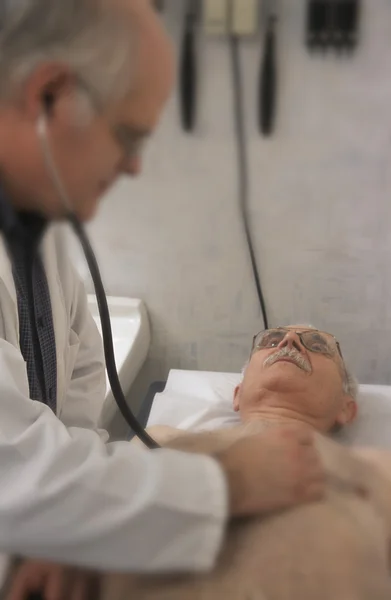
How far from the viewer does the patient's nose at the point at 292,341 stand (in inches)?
39.6

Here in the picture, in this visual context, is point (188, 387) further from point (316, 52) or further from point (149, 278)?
point (316, 52)

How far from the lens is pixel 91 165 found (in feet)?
1.36

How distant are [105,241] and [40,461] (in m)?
0.21

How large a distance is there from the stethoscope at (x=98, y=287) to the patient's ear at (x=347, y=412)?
0.32 metres

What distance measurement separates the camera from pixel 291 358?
41.2 inches

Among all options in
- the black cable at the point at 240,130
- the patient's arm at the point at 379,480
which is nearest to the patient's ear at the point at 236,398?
the black cable at the point at 240,130

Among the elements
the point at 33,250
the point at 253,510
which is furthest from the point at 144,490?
the point at 33,250

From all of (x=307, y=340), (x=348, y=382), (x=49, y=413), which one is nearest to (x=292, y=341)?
(x=307, y=340)

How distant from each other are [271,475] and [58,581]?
0.19 metres

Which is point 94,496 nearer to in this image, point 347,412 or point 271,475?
point 271,475

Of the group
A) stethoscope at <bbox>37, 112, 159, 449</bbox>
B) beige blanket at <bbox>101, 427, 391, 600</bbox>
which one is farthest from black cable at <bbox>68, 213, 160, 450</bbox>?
beige blanket at <bbox>101, 427, 391, 600</bbox>

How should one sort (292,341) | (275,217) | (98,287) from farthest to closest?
(292,341), (275,217), (98,287)

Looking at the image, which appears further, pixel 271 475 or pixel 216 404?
pixel 216 404

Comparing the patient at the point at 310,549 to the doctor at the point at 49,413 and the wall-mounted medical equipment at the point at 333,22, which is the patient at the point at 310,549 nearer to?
the doctor at the point at 49,413
